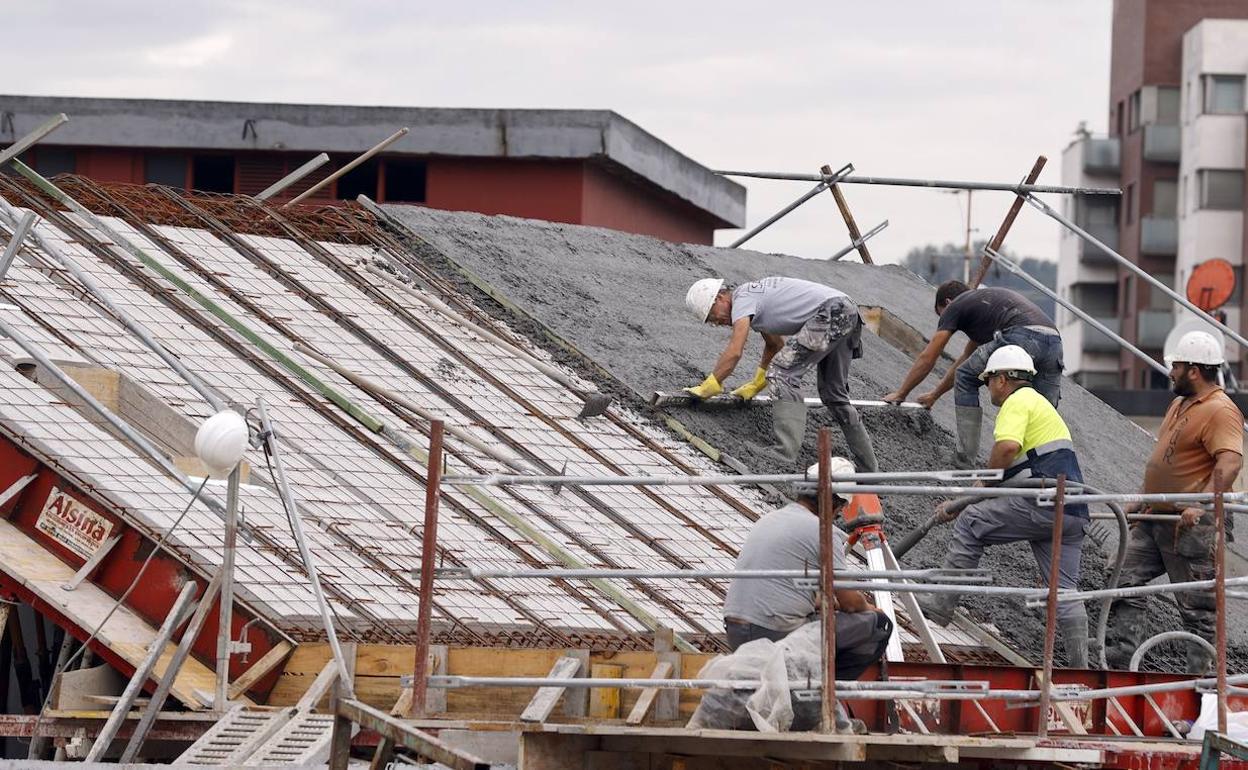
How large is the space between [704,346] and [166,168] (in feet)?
31.1

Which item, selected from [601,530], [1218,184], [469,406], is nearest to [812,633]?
[601,530]

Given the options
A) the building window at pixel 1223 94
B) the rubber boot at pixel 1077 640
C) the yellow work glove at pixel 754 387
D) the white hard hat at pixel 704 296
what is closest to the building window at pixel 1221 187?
the building window at pixel 1223 94

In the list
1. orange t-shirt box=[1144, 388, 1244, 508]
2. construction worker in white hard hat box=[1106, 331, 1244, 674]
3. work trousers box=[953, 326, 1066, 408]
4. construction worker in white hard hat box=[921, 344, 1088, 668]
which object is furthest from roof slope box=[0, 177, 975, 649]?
work trousers box=[953, 326, 1066, 408]

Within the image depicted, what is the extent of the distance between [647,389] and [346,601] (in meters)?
5.06

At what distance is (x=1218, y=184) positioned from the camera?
5941 centimetres

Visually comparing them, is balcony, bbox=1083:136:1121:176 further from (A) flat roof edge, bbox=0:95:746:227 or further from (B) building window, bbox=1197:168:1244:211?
(A) flat roof edge, bbox=0:95:746:227

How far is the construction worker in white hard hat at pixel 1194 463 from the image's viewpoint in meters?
11.2

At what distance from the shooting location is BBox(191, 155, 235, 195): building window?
2373 cm

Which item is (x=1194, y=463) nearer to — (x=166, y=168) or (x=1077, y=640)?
(x=1077, y=640)

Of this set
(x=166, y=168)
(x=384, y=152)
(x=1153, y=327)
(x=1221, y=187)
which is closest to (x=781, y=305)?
(x=384, y=152)

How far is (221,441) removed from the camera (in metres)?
8.84

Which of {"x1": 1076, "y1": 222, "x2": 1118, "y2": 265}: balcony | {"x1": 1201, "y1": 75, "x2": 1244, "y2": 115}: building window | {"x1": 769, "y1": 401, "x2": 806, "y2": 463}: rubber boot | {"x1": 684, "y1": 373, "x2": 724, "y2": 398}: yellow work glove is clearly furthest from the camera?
{"x1": 1076, "y1": 222, "x2": 1118, "y2": 265}: balcony

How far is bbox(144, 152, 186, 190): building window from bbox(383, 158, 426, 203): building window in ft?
7.82

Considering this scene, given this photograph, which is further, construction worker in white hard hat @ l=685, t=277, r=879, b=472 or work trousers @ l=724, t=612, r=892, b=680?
construction worker in white hard hat @ l=685, t=277, r=879, b=472
